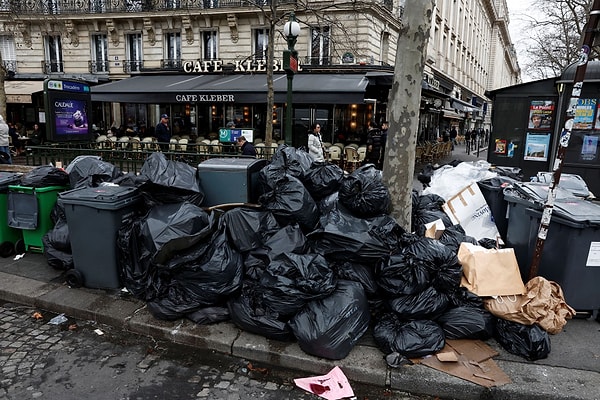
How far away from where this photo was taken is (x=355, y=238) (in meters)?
3.63

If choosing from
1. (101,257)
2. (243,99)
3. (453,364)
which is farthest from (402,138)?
(243,99)

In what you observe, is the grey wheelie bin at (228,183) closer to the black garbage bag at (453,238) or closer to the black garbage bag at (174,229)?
the black garbage bag at (174,229)

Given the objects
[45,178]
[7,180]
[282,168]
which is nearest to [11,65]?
[7,180]

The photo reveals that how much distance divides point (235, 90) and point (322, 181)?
9.94 metres

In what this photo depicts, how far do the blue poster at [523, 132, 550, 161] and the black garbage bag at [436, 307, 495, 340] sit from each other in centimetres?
775

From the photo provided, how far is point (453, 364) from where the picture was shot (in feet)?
10.2

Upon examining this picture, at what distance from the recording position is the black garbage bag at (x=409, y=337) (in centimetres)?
319

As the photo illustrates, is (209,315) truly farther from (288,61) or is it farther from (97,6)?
(97,6)

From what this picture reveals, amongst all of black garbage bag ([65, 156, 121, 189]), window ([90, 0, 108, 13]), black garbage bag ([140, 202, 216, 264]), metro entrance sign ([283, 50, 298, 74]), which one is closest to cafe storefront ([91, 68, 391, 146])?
metro entrance sign ([283, 50, 298, 74])

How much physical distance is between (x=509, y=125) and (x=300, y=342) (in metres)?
8.77

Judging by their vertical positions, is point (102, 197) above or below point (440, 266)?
above

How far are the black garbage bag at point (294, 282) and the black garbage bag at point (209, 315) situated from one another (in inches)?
19.9

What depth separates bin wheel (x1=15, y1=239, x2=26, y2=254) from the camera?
5266 mm

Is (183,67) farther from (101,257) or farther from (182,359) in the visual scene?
(182,359)
